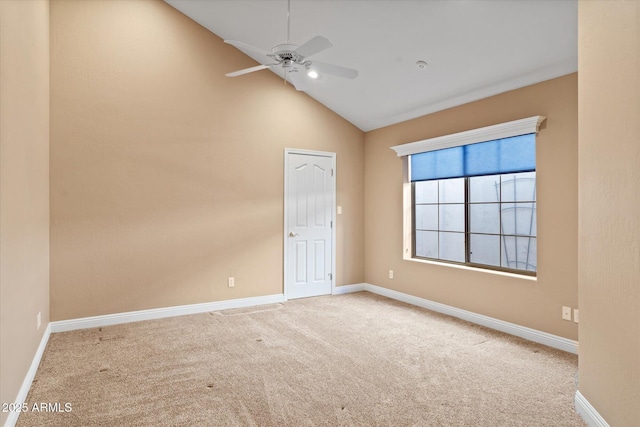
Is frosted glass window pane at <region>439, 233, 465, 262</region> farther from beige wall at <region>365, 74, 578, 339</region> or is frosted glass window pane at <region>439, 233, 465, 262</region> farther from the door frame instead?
the door frame

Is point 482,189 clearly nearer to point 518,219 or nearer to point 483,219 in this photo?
point 483,219

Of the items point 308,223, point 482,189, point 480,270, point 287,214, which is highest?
point 482,189

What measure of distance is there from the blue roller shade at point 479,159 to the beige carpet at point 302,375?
1.80m

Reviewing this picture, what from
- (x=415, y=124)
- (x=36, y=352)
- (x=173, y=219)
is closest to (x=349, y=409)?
(x=36, y=352)

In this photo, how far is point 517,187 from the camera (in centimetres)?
445

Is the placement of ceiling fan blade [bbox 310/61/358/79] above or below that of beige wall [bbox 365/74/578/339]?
above

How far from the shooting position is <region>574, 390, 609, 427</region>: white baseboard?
2.13 m

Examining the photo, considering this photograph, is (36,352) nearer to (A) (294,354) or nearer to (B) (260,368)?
(B) (260,368)

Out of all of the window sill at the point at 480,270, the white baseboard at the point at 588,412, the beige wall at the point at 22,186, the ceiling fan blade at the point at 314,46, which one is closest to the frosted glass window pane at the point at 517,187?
the window sill at the point at 480,270

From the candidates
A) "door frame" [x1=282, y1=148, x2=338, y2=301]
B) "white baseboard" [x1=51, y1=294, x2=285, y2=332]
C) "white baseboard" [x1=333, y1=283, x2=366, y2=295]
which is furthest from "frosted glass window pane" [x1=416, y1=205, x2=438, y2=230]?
"white baseboard" [x1=51, y1=294, x2=285, y2=332]

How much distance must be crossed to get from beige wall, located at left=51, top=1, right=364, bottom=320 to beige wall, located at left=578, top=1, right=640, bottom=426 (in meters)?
3.80

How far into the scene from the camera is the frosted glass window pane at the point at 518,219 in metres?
4.51

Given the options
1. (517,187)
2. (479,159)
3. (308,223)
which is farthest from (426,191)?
(308,223)

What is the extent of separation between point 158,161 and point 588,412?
Answer: 15.3 feet
